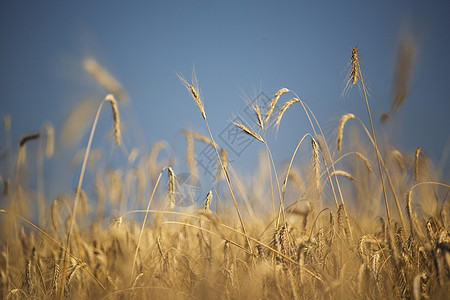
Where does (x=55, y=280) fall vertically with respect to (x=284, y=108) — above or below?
below

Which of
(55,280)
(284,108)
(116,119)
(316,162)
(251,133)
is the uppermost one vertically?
(284,108)

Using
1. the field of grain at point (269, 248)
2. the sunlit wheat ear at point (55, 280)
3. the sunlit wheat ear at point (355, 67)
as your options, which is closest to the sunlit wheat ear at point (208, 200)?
the field of grain at point (269, 248)

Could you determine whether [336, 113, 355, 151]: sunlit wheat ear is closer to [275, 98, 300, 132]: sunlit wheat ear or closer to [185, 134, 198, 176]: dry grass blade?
[275, 98, 300, 132]: sunlit wheat ear

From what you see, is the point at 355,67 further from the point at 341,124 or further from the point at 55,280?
the point at 55,280

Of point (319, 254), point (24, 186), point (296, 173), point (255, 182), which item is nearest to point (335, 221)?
point (319, 254)

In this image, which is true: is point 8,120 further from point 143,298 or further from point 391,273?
point 391,273

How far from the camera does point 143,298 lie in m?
1.58

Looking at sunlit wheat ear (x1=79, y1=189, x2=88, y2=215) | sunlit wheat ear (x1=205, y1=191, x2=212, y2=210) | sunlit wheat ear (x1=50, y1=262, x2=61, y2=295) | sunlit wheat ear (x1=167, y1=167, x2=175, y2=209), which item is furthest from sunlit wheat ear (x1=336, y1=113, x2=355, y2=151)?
sunlit wheat ear (x1=79, y1=189, x2=88, y2=215)

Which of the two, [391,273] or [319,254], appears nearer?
[391,273]

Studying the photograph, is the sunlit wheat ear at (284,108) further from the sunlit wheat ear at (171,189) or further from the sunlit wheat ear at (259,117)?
the sunlit wheat ear at (171,189)

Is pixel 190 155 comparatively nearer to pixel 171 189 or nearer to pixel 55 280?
pixel 171 189

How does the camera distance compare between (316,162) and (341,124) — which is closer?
(316,162)

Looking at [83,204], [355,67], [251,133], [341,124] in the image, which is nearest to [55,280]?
[251,133]

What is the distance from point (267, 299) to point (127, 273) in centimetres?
107
